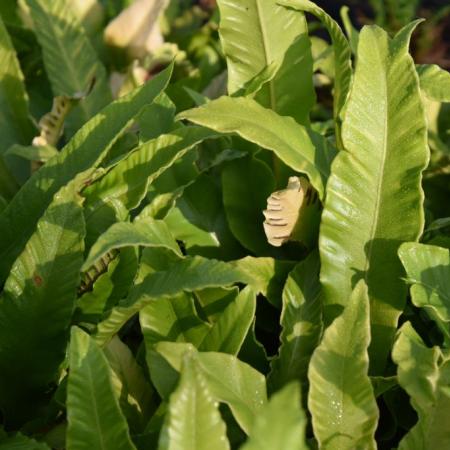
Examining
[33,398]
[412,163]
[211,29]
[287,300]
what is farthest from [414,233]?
[211,29]

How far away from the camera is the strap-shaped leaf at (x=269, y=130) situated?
1162 mm

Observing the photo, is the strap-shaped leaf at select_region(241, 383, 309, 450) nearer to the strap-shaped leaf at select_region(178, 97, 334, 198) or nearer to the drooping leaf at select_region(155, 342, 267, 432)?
the drooping leaf at select_region(155, 342, 267, 432)

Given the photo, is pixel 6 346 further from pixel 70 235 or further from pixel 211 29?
pixel 211 29

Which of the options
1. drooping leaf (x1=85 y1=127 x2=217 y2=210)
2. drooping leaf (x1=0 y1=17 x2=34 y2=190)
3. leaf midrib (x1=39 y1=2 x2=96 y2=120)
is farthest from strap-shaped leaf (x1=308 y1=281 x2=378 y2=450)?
leaf midrib (x1=39 y1=2 x2=96 y2=120)

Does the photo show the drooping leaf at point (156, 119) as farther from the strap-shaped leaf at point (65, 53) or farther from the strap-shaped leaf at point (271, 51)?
the strap-shaped leaf at point (65, 53)

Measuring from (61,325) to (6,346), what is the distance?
0.30 feet

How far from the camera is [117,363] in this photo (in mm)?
1166

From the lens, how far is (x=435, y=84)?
1313mm

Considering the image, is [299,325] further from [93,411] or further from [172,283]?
[93,411]

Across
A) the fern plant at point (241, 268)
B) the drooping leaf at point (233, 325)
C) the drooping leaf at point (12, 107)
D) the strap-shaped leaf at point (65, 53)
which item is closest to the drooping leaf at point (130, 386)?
the fern plant at point (241, 268)

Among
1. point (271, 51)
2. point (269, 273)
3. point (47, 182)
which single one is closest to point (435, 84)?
point (271, 51)

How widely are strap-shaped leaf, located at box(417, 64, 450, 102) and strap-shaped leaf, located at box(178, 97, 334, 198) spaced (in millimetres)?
199

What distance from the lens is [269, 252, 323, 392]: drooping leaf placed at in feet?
3.80

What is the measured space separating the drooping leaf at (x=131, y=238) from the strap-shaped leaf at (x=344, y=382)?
9.9 inches
